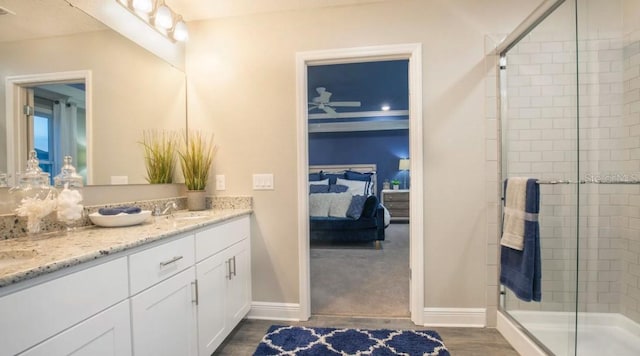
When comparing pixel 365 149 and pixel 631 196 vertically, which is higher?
pixel 365 149

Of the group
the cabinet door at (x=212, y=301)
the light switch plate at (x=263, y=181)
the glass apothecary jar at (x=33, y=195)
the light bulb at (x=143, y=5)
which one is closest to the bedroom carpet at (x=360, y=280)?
the cabinet door at (x=212, y=301)

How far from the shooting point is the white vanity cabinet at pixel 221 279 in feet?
4.92

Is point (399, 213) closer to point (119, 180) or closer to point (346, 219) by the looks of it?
point (346, 219)

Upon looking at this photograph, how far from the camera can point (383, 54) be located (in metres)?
2.04

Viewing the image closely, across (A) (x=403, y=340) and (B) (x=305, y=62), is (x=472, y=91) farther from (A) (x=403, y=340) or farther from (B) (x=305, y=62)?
(A) (x=403, y=340)

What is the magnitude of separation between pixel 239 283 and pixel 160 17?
192 cm

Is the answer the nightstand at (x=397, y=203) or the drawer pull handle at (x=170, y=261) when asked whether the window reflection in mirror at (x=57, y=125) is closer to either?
the drawer pull handle at (x=170, y=261)

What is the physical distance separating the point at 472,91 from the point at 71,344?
2.44 metres

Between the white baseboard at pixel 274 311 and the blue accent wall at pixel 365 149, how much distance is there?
480 cm

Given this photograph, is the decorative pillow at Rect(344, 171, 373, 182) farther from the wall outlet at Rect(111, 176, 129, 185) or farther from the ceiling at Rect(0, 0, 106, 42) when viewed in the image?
the ceiling at Rect(0, 0, 106, 42)

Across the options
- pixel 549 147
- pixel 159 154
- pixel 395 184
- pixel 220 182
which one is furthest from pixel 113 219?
pixel 395 184

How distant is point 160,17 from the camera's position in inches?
75.7

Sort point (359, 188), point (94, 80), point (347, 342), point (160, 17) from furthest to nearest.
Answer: point (359, 188), point (160, 17), point (347, 342), point (94, 80)

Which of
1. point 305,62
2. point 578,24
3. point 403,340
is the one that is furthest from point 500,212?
point 305,62
